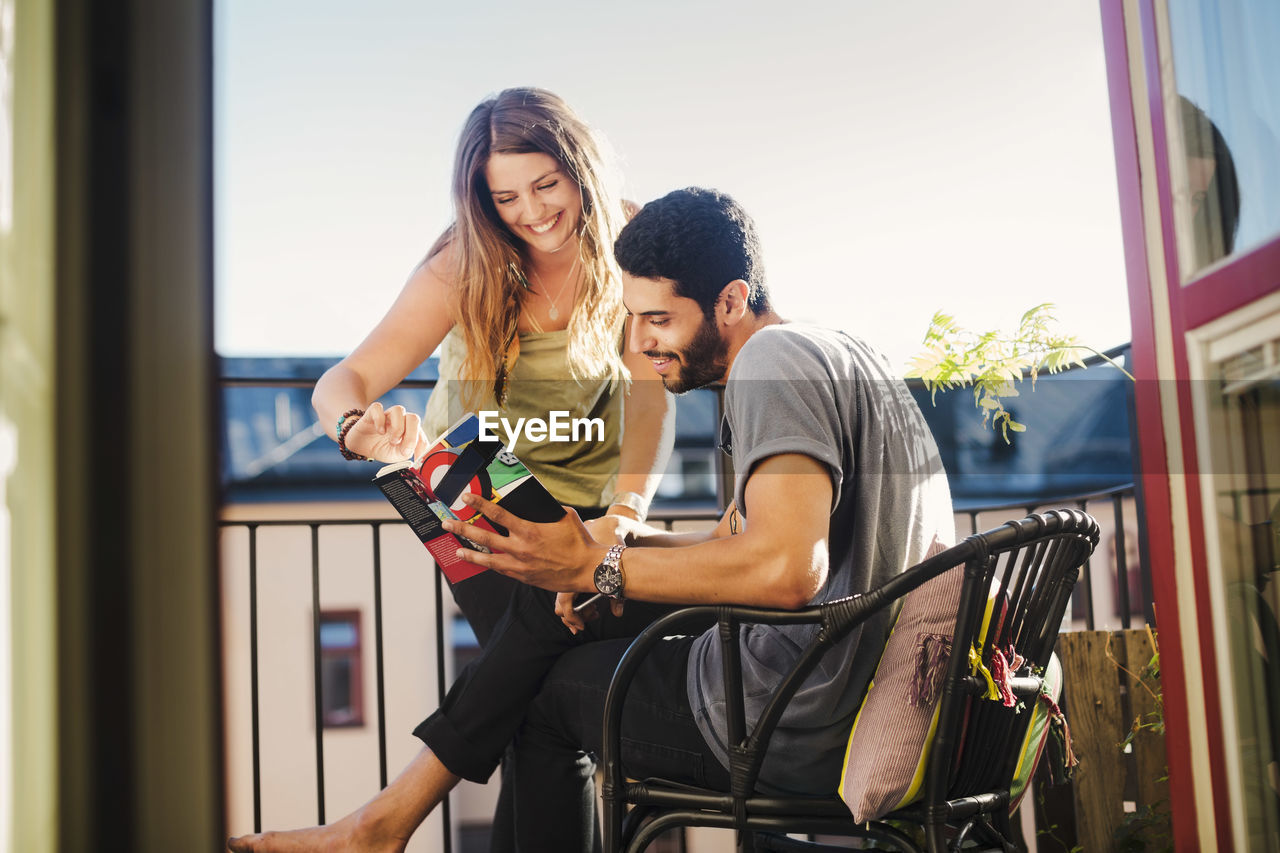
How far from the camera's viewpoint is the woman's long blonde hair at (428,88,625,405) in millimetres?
2215

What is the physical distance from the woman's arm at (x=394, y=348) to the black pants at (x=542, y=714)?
0.68 metres

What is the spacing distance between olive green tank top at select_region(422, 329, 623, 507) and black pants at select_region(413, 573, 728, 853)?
56 centimetres

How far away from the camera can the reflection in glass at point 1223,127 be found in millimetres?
1635

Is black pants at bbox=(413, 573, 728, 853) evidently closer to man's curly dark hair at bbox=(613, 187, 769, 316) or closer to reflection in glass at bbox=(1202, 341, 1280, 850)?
man's curly dark hair at bbox=(613, 187, 769, 316)

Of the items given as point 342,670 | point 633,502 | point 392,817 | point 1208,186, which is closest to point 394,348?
point 633,502

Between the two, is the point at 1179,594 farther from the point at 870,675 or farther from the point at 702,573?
the point at 702,573

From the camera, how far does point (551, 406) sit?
220 centimetres

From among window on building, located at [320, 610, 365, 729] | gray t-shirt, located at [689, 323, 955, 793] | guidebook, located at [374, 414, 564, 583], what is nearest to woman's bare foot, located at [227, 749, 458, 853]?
guidebook, located at [374, 414, 564, 583]

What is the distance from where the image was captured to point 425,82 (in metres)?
2.36

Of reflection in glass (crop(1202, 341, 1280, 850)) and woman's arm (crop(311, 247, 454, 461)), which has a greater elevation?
woman's arm (crop(311, 247, 454, 461))

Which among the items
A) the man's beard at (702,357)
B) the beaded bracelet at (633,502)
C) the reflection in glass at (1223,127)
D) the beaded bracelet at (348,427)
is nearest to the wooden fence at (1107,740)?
the reflection in glass at (1223,127)

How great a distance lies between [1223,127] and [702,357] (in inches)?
40.7

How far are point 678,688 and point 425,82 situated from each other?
1.73 m

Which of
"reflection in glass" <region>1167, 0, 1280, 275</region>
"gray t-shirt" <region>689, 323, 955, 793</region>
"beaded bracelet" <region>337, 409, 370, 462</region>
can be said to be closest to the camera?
"gray t-shirt" <region>689, 323, 955, 793</region>
